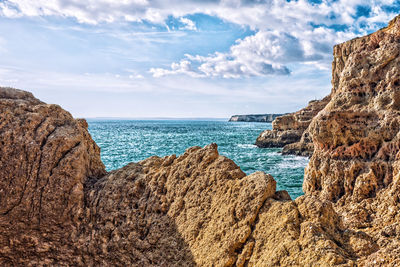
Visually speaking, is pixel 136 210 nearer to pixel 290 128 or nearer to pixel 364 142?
pixel 364 142

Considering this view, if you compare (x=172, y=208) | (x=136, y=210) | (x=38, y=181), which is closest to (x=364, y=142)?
(x=172, y=208)

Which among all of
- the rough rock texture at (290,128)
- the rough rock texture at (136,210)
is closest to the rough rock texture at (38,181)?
the rough rock texture at (136,210)

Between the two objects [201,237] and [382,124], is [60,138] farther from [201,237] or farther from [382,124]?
[382,124]

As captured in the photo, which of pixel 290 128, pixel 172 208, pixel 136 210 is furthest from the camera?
pixel 290 128

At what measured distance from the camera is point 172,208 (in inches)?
302

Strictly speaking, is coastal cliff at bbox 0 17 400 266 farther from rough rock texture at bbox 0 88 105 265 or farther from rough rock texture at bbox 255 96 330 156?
rough rock texture at bbox 255 96 330 156

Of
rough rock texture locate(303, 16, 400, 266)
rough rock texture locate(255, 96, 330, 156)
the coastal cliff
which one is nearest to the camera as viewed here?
the coastal cliff

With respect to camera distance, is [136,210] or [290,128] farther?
[290,128]

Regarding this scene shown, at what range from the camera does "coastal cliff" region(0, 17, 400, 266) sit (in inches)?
228

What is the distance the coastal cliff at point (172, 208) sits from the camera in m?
5.80

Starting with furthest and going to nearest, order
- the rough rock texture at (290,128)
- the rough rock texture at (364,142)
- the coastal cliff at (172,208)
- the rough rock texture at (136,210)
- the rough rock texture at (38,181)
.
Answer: the rough rock texture at (290,128), the rough rock texture at (364,142), the rough rock texture at (38,181), the rough rock texture at (136,210), the coastal cliff at (172,208)

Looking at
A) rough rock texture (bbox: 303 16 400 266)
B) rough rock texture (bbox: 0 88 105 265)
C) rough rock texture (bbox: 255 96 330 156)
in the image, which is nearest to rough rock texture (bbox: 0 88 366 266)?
rough rock texture (bbox: 0 88 105 265)

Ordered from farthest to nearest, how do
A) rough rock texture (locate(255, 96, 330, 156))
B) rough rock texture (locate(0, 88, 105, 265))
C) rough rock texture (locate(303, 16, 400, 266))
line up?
1. rough rock texture (locate(255, 96, 330, 156))
2. rough rock texture (locate(303, 16, 400, 266))
3. rough rock texture (locate(0, 88, 105, 265))

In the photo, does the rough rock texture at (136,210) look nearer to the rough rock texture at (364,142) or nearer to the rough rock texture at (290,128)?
the rough rock texture at (364,142)
